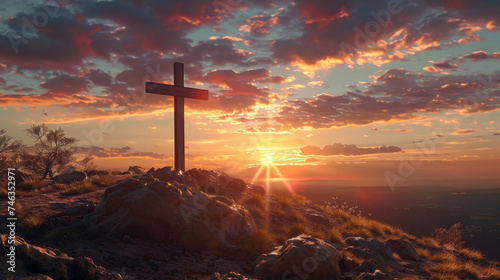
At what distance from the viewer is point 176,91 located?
55.8ft

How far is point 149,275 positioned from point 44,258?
2842 mm

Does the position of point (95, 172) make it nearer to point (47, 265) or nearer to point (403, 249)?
point (403, 249)

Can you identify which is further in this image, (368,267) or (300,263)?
(368,267)

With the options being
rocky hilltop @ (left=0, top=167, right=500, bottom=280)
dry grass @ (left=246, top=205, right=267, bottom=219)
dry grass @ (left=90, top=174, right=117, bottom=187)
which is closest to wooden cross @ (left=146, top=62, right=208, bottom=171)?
rocky hilltop @ (left=0, top=167, right=500, bottom=280)

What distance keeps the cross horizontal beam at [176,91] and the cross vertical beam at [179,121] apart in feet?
0.80

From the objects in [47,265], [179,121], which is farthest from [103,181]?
[47,265]

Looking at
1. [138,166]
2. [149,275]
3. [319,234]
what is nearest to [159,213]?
[149,275]

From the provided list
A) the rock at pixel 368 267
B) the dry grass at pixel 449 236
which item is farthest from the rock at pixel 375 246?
the dry grass at pixel 449 236

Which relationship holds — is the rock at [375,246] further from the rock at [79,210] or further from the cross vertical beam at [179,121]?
the rock at [79,210]

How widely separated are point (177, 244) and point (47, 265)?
4654mm

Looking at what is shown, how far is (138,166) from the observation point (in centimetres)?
2362

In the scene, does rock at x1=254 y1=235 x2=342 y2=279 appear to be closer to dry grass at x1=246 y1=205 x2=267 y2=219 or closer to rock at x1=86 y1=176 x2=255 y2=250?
rock at x1=86 y1=176 x2=255 y2=250

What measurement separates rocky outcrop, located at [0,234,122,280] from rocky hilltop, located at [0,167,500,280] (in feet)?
0.05

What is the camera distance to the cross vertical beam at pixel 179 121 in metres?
17.2
